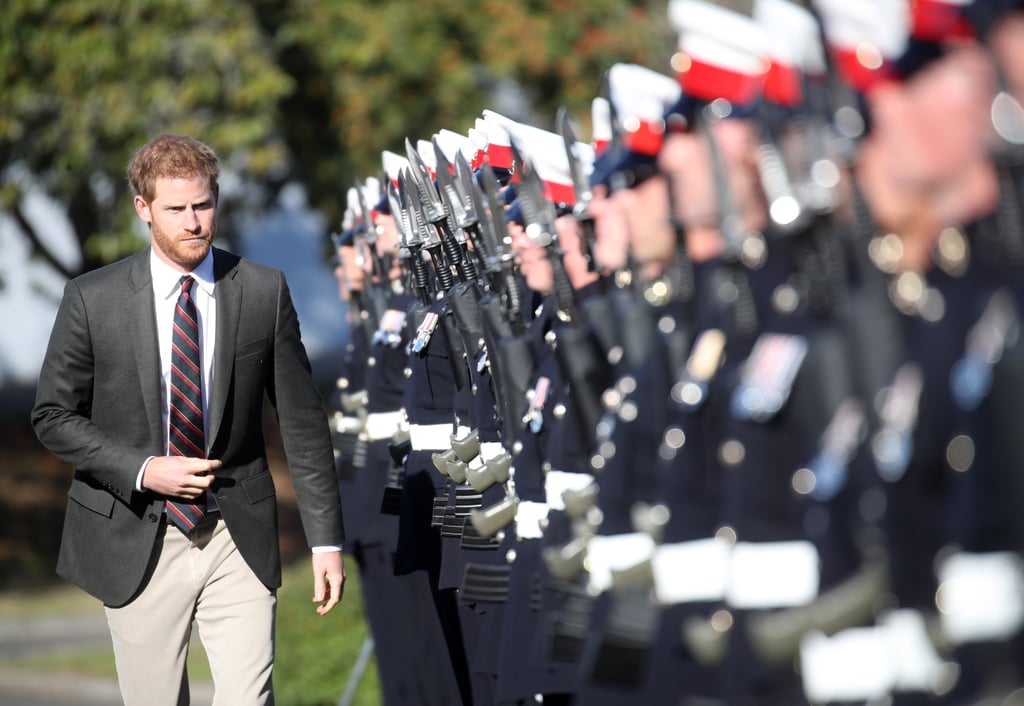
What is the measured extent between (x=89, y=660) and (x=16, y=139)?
5.01 metres

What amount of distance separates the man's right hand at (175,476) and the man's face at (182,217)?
582 millimetres

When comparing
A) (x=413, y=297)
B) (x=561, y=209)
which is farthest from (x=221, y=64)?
(x=561, y=209)

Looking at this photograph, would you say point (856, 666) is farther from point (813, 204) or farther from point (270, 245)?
point (270, 245)

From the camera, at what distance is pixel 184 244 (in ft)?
15.6

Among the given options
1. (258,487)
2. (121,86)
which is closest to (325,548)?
(258,487)

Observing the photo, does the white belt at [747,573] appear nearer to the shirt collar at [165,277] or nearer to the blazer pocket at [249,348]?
the blazer pocket at [249,348]

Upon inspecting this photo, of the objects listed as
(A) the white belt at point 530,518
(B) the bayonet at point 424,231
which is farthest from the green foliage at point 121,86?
(A) the white belt at point 530,518

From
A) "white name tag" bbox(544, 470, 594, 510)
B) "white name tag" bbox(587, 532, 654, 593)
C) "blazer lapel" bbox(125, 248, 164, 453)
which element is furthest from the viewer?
"blazer lapel" bbox(125, 248, 164, 453)

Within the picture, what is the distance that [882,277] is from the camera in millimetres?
2949

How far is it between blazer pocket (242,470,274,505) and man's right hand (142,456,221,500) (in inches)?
8.1

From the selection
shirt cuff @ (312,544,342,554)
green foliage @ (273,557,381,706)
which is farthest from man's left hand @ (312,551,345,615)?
green foliage @ (273,557,381,706)

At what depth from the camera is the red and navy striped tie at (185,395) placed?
4.79 m

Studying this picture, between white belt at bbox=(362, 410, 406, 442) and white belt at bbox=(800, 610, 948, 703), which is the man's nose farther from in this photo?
white belt at bbox=(362, 410, 406, 442)

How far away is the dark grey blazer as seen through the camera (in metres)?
4.74
